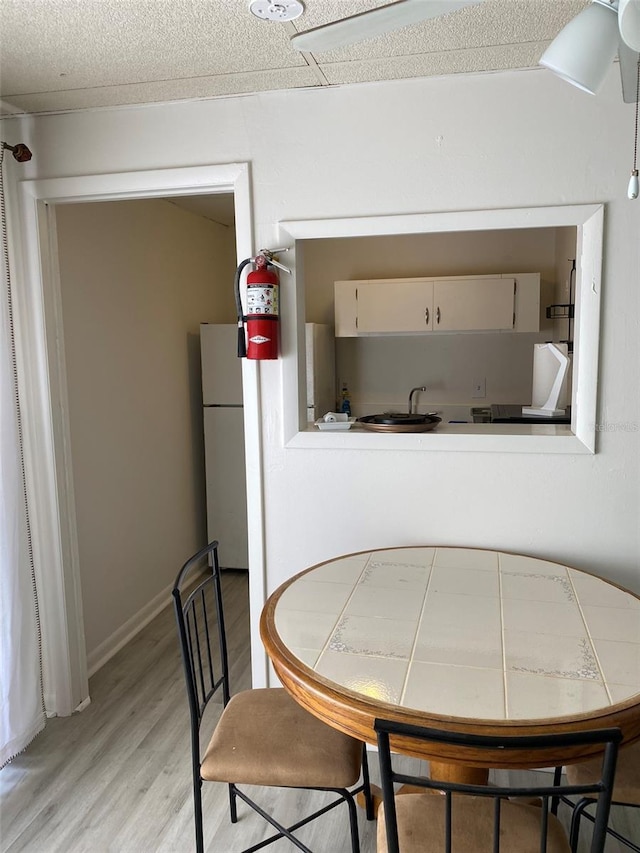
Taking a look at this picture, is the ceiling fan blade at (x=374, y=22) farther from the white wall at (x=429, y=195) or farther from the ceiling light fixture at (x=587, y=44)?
the white wall at (x=429, y=195)

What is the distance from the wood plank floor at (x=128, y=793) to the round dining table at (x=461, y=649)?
67cm

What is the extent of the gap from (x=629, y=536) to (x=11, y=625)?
2254 millimetres

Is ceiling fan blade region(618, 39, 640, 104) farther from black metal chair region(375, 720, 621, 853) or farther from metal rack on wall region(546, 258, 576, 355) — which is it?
metal rack on wall region(546, 258, 576, 355)

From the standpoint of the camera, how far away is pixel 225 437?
4242 mm

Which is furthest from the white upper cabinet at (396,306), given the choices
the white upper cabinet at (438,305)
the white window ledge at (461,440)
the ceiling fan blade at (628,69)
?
the ceiling fan blade at (628,69)

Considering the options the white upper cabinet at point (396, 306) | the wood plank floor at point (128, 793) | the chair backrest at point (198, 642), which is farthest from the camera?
the white upper cabinet at point (396, 306)

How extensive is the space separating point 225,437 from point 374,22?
10.6 feet

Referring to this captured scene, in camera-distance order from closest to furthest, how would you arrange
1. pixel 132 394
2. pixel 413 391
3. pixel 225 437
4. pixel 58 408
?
pixel 58 408, pixel 132 394, pixel 225 437, pixel 413 391

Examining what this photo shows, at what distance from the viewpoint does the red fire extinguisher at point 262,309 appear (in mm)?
2312

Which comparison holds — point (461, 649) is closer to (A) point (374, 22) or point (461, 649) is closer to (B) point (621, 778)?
(B) point (621, 778)

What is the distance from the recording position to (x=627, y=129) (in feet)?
6.88

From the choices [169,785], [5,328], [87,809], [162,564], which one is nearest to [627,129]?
[5,328]

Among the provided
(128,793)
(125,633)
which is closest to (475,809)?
(128,793)

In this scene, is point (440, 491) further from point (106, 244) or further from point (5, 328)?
point (106, 244)
